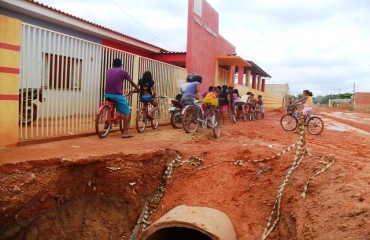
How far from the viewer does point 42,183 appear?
170 inches

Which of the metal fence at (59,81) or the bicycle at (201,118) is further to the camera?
the bicycle at (201,118)

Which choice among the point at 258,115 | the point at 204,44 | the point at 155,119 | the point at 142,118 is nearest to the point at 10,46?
the point at 142,118

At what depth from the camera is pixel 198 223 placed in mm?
3596

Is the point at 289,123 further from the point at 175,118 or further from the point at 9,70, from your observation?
the point at 9,70

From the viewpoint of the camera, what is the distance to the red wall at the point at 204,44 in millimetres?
12625

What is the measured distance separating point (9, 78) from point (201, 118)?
445cm

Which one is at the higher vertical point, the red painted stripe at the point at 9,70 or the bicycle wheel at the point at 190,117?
the red painted stripe at the point at 9,70

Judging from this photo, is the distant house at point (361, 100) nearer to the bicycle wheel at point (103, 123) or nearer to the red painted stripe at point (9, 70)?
the bicycle wheel at point (103, 123)

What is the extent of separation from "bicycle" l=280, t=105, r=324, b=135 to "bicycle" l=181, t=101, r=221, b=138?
3653 millimetres

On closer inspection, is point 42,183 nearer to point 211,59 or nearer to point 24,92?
point 24,92

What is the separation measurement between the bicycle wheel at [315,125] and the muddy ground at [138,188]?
17.3 ft

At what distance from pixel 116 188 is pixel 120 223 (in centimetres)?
57

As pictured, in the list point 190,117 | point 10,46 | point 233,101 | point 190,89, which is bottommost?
point 190,117

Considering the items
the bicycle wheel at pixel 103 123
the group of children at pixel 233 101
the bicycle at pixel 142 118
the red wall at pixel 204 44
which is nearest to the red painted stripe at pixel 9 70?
the bicycle wheel at pixel 103 123
